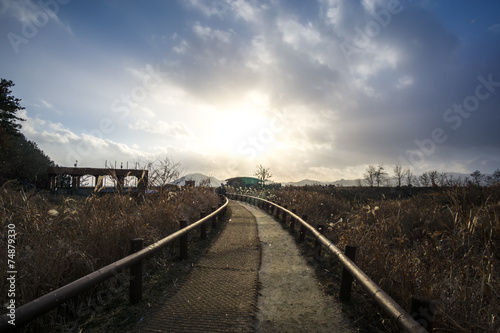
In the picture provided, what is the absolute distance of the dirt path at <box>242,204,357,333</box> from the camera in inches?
121

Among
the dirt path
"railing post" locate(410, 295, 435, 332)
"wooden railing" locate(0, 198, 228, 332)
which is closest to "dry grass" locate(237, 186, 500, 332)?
"railing post" locate(410, 295, 435, 332)

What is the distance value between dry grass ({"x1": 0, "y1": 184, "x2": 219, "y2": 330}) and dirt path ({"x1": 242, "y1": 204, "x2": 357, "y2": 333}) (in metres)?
2.51

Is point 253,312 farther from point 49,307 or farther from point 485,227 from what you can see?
point 485,227

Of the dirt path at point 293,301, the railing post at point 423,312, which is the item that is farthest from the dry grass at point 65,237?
the railing post at point 423,312

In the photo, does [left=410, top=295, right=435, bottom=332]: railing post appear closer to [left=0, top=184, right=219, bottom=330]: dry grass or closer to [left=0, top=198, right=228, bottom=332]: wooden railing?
[left=0, top=198, right=228, bottom=332]: wooden railing

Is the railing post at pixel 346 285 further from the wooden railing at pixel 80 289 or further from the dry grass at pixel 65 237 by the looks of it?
the dry grass at pixel 65 237

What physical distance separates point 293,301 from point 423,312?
2.04 m

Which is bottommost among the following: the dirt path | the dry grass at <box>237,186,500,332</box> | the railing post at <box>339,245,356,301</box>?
the dirt path

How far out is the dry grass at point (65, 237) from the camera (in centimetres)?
311

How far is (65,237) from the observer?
412cm

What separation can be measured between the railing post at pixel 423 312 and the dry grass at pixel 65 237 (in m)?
3.82

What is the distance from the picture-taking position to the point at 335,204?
47.3 ft

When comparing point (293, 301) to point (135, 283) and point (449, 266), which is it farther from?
Result: point (449, 266)

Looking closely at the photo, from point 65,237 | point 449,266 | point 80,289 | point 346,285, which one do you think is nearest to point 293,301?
point 346,285
